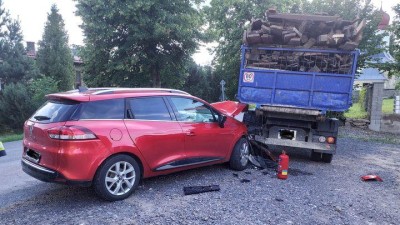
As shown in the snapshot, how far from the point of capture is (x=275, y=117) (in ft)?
24.4

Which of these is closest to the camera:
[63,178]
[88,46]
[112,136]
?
[63,178]

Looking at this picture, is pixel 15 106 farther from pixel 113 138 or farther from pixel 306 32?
pixel 306 32

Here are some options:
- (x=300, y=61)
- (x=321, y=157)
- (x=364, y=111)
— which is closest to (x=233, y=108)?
(x=300, y=61)

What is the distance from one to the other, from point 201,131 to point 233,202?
1.50 m

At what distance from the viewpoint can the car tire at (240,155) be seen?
6.53 m

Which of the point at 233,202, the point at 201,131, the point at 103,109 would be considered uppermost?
the point at 103,109

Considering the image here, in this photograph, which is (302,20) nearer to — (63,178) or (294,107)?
(294,107)

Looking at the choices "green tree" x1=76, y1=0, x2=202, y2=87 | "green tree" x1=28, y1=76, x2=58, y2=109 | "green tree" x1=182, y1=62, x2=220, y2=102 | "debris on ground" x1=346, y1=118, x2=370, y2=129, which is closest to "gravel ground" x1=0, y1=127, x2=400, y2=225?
"debris on ground" x1=346, y1=118, x2=370, y2=129

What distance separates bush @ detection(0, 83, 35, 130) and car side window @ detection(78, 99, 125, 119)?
15457mm

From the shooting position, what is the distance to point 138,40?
1492cm

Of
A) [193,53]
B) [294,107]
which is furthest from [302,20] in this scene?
[193,53]

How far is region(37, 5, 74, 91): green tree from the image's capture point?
2395 centimetres

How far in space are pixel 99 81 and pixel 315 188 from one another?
44.1 ft

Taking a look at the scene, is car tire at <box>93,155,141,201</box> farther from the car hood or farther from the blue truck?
the blue truck
